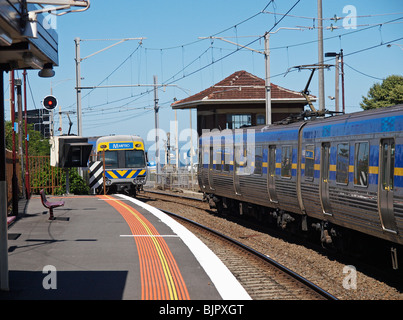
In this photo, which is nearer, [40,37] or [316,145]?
[40,37]

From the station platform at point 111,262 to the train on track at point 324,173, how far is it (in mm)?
2970

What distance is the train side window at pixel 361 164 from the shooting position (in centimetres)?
1147

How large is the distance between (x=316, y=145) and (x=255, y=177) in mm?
4587

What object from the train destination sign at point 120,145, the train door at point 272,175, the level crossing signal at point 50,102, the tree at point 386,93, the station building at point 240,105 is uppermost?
the tree at point 386,93

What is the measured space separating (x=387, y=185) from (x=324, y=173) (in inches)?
130

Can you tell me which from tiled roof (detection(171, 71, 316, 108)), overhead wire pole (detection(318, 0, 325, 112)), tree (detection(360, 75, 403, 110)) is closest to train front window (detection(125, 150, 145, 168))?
tiled roof (detection(171, 71, 316, 108))

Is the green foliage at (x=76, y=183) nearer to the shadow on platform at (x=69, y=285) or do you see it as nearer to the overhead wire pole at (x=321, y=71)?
the overhead wire pole at (x=321, y=71)

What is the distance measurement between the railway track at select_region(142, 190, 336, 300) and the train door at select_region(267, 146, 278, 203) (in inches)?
102

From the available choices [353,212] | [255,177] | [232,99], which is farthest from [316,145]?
[232,99]

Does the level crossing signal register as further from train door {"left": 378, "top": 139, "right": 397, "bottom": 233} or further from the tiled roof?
train door {"left": 378, "top": 139, "right": 397, "bottom": 233}

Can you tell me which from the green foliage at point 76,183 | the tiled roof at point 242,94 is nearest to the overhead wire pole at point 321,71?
the green foliage at point 76,183

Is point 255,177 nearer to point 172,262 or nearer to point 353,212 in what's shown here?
point 353,212
